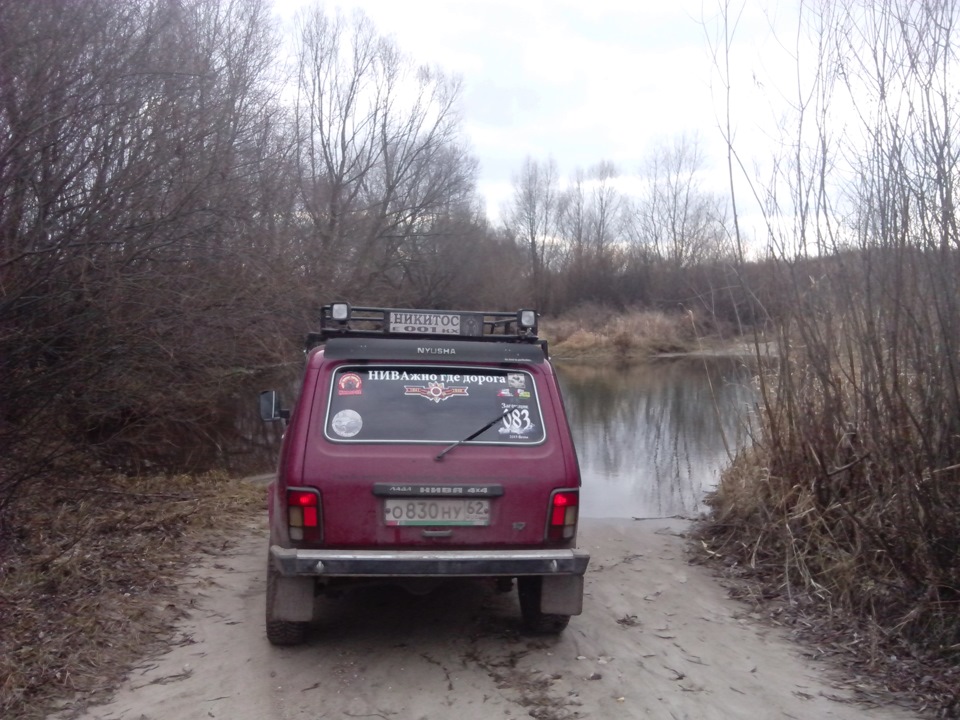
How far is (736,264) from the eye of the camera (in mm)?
9555

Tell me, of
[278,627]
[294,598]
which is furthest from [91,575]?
[294,598]

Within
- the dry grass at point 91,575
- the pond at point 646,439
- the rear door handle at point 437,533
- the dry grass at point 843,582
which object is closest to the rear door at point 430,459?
the rear door handle at point 437,533

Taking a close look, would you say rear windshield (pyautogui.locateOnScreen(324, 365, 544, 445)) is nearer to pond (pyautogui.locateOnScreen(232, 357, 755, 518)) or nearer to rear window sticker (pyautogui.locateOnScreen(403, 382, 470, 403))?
rear window sticker (pyautogui.locateOnScreen(403, 382, 470, 403))

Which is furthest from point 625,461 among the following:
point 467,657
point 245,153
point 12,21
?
point 12,21

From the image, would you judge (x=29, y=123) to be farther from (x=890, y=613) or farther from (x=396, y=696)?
(x=890, y=613)

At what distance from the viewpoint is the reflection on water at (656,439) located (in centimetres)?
1142

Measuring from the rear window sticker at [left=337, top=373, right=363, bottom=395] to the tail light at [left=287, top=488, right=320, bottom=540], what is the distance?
2.28 feet

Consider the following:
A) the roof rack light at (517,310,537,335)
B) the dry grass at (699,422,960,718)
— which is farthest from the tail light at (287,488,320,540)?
the dry grass at (699,422,960,718)

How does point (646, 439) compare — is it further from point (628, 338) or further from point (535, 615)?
point (628, 338)

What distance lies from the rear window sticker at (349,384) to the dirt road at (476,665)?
1598 mm

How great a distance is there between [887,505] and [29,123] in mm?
7076

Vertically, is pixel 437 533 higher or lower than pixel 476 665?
higher

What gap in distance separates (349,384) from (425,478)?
0.79 m

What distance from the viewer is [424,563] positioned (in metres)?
5.35
